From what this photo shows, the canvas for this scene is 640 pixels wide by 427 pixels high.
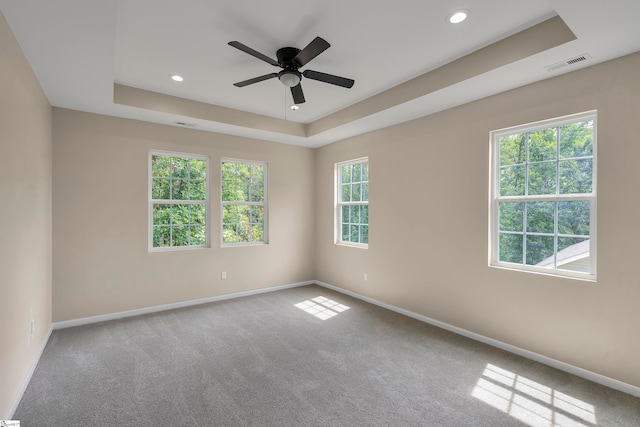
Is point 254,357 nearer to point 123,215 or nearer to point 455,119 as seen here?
point 123,215

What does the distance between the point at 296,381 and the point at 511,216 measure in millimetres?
2618

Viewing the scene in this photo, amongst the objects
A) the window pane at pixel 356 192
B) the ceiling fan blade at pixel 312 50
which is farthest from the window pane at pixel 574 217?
the window pane at pixel 356 192

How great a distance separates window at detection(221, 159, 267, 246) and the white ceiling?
155 cm

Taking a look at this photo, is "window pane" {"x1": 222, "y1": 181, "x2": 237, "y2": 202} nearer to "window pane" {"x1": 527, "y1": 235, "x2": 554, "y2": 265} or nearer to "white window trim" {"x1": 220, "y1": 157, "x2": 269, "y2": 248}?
"white window trim" {"x1": 220, "y1": 157, "x2": 269, "y2": 248}

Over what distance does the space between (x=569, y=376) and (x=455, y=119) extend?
8.76ft

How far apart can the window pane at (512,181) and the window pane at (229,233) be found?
3.74 meters

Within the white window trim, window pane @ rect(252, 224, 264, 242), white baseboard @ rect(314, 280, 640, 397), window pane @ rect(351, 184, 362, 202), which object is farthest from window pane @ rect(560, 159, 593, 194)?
window pane @ rect(252, 224, 264, 242)

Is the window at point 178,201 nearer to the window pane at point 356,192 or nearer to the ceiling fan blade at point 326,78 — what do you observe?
the window pane at point 356,192

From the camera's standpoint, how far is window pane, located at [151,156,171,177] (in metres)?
4.27

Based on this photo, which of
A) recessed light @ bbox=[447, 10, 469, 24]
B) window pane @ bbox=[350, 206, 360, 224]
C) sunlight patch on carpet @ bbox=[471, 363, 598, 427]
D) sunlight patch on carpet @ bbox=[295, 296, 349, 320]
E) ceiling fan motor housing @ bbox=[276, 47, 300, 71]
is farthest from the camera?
window pane @ bbox=[350, 206, 360, 224]

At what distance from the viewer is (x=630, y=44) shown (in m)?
2.22

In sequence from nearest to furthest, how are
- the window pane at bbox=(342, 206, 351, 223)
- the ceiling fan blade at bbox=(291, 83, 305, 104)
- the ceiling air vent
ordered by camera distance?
the ceiling air vent < the ceiling fan blade at bbox=(291, 83, 305, 104) < the window pane at bbox=(342, 206, 351, 223)

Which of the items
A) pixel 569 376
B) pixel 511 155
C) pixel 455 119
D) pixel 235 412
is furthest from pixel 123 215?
pixel 569 376

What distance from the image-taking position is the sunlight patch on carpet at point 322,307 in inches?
162
